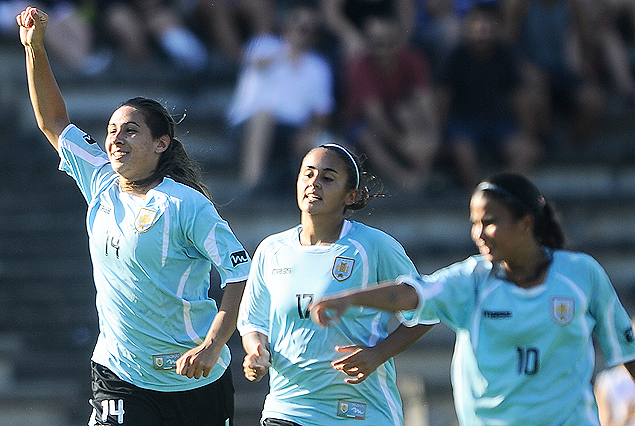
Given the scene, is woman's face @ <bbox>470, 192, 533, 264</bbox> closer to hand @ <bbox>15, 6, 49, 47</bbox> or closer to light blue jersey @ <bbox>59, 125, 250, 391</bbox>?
light blue jersey @ <bbox>59, 125, 250, 391</bbox>

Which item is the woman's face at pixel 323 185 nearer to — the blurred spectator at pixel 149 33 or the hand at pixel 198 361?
the hand at pixel 198 361

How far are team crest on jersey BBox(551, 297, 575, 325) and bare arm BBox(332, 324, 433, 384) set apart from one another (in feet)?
2.34

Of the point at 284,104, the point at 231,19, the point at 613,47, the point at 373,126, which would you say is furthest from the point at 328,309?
the point at 231,19

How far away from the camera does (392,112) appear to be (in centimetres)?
1116

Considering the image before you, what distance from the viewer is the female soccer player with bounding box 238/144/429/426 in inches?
194

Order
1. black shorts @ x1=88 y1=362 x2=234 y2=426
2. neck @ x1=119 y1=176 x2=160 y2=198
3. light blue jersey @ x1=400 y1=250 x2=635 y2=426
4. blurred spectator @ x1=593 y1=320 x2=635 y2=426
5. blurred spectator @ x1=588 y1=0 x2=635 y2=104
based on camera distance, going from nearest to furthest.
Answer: light blue jersey @ x1=400 y1=250 x2=635 y2=426 < black shorts @ x1=88 y1=362 x2=234 y2=426 < neck @ x1=119 y1=176 x2=160 y2=198 < blurred spectator @ x1=593 y1=320 x2=635 y2=426 < blurred spectator @ x1=588 y1=0 x2=635 y2=104

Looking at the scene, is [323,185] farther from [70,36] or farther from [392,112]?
[70,36]

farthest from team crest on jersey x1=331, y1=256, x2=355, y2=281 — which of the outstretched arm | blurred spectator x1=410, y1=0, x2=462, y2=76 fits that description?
blurred spectator x1=410, y1=0, x2=462, y2=76

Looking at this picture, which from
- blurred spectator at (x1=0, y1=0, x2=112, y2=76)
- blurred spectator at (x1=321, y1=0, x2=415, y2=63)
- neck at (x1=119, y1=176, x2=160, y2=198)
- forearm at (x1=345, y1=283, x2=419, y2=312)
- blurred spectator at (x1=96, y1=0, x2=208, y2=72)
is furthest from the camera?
blurred spectator at (x1=96, y1=0, x2=208, y2=72)

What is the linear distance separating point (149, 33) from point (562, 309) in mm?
8829

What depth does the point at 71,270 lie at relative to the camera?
10.8 m

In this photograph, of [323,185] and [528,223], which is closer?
[528,223]

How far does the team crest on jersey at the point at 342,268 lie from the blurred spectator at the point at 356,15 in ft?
21.7

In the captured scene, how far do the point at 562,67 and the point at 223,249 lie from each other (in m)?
7.29
